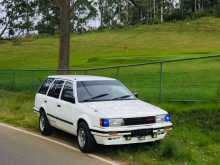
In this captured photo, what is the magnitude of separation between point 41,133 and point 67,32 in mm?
10520

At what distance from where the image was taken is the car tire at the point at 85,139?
9797 millimetres

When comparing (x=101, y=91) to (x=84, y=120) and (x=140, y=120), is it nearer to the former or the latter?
(x=84, y=120)

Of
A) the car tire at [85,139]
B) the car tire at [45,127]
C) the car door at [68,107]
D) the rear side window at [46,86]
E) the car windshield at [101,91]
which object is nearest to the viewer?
the car tire at [85,139]

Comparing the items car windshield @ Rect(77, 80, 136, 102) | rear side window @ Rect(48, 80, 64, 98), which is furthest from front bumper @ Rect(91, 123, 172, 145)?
rear side window @ Rect(48, 80, 64, 98)

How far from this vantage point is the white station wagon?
9.52m


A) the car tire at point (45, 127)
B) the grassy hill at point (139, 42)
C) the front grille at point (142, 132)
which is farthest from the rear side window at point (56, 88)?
the grassy hill at point (139, 42)

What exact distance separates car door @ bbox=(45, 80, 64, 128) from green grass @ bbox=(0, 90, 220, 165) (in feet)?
5.82

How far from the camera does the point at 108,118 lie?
9.48 meters

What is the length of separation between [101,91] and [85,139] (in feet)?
5.46

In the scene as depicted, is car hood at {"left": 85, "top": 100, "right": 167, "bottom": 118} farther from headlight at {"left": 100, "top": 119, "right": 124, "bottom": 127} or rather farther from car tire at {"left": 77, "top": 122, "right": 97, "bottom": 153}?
car tire at {"left": 77, "top": 122, "right": 97, "bottom": 153}

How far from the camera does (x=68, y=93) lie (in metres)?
11.4

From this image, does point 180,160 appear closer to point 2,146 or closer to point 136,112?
point 136,112

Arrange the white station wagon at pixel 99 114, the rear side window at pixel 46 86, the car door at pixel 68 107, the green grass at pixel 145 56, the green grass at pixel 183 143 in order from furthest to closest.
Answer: the green grass at pixel 145 56
the rear side window at pixel 46 86
the car door at pixel 68 107
the white station wagon at pixel 99 114
the green grass at pixel 183 143

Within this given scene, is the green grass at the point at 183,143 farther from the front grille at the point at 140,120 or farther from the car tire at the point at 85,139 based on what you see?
the front grille at the point at 140,120
